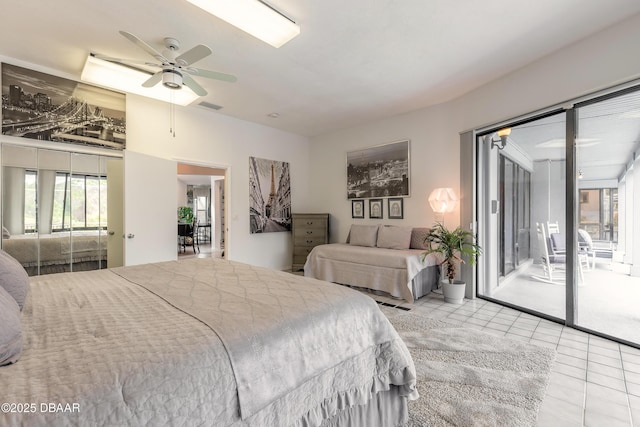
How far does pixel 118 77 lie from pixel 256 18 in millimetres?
1873

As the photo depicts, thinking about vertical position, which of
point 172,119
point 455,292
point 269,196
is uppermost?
point 172,119

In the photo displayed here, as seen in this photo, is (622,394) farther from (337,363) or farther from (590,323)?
(337,363)

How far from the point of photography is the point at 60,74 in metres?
3.26

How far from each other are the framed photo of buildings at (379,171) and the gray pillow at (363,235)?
640 millimetres

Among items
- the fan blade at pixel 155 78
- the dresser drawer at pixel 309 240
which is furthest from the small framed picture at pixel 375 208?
the fan blade at pixel 155 78

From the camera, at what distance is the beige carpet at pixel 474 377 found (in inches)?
65.4

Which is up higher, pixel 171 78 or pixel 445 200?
pixel 171 78

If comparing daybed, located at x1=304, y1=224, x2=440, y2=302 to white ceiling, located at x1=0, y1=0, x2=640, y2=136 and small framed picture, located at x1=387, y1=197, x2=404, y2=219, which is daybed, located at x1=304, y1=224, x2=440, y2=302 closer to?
small framed picture, located at x1=387, y1=197, x2=404, y2=219

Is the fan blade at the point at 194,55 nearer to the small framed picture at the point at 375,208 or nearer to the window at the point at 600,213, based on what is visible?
the small framed picture at the point at 375,208

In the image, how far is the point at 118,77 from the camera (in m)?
3.03

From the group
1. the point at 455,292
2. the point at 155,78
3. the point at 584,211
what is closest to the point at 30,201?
the point at 155,78

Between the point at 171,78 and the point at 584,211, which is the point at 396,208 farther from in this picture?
the point at 171,78

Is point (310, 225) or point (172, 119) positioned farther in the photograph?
point (310, 225)

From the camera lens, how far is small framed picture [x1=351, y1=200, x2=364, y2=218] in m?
5.38
